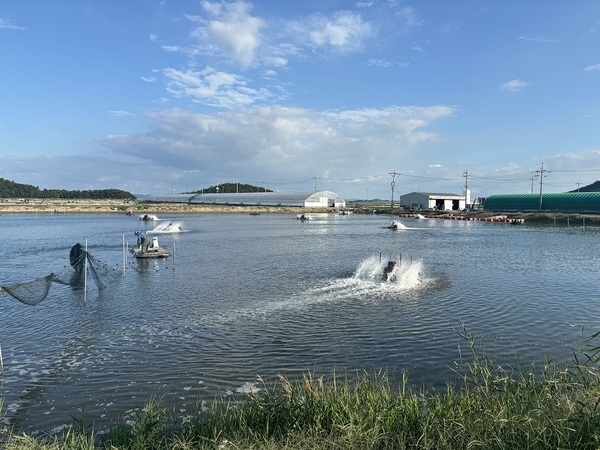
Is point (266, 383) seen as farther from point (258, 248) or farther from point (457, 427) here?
point (258, 248)

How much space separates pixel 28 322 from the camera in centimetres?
1747

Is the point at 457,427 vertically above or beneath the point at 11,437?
above

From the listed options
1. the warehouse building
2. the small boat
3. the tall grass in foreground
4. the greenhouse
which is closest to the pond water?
the tall grass in foreground

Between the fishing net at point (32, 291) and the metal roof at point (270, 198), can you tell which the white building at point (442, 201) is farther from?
the fishing net at point (32, 291)

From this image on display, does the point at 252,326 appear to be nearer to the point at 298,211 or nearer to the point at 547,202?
the point at 547,202

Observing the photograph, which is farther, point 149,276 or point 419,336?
point 149,276

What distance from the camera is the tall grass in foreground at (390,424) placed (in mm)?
5883

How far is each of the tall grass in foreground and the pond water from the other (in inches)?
80.8

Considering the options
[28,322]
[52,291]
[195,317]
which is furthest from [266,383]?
[52,291]

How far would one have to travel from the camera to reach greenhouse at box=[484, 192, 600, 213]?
324 feet

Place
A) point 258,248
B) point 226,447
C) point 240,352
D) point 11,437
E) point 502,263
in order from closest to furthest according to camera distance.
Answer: point 226,447
point 11,437
point 240,352
point 502,263
point 258,248

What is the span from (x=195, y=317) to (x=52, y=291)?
1067 cm

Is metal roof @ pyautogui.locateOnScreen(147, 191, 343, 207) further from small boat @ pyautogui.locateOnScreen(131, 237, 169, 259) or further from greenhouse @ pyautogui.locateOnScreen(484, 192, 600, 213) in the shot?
small boat @ pyautogui.locateOnScreen(131, 237, 169, 259)

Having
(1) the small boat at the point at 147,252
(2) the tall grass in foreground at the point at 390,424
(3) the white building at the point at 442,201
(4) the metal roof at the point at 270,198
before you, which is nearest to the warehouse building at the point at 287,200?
(4) the metal roof at the point at 270,198
